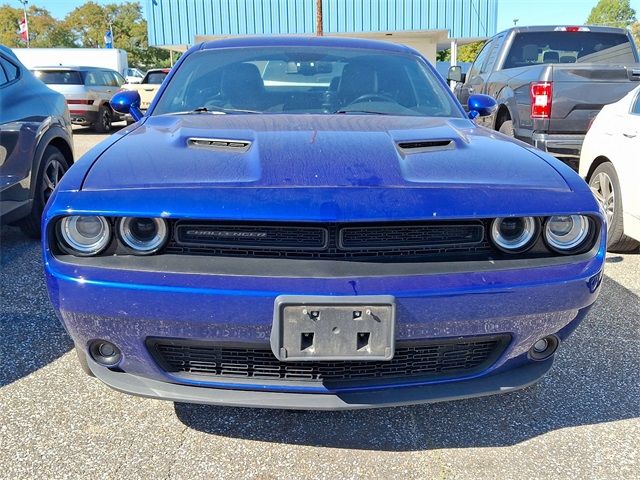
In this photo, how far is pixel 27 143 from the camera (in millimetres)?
4262

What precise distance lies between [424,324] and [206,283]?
2.28 feet

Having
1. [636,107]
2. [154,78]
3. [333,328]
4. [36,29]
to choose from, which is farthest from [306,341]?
[36,29]

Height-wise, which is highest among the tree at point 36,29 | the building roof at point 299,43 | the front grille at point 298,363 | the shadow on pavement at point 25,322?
the tree at point 36,29

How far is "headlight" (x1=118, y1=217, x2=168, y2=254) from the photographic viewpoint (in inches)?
75.4

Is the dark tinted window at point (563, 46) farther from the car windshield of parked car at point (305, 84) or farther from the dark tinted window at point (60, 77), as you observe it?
the dark tinted window at point (60, 77)

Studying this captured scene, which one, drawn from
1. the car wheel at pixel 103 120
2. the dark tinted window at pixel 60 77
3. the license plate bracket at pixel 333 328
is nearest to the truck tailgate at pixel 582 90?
the license plate bracket at pixel 333 328

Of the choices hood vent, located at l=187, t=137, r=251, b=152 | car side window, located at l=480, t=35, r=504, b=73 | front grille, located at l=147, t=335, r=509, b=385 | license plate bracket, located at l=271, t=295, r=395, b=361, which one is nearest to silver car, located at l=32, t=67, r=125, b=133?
car side window, located at l=480, t=35, r=504, b=73

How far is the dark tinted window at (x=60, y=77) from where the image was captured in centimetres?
1276

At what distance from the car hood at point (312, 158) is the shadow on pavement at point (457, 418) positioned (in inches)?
39.0

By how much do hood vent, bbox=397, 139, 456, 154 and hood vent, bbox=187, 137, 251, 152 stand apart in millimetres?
603

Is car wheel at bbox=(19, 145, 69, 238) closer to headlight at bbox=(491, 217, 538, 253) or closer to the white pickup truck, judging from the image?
headlight at bbox=(491, 217, 538, 253)

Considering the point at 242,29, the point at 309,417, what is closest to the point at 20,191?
the point at 309,417

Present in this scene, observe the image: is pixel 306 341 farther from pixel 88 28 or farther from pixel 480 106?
pixel 88 28

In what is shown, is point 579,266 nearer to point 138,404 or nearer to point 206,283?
point 206,283
